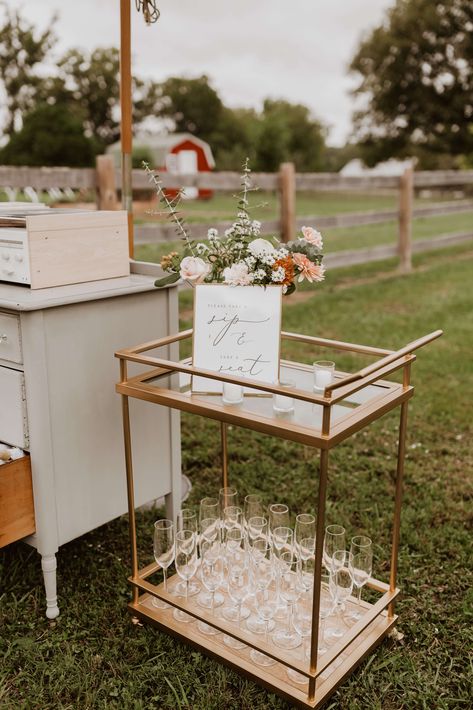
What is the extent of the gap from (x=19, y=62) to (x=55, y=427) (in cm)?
4113

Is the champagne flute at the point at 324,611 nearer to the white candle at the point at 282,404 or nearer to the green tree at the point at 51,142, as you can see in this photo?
the white candle at the point at 282,404

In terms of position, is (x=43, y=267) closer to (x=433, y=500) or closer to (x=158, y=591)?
(x=158, y=591)

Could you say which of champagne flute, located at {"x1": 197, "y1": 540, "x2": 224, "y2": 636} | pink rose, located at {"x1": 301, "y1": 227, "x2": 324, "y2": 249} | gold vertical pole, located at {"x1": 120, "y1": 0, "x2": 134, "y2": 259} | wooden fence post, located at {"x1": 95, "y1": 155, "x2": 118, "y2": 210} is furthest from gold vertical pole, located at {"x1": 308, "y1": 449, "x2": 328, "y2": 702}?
wooden fence post, located at {"x1": 95, "y1": 155, "x2": 118, "y2": 210}

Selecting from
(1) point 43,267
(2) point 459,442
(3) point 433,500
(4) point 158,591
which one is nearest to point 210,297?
(1) point 43,267

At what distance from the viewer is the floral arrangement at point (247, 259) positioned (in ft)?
6.45

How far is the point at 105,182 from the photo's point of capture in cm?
559

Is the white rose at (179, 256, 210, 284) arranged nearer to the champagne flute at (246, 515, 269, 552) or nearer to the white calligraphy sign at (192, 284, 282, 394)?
the white calligraphy sign at (192, 284, 282, 394)

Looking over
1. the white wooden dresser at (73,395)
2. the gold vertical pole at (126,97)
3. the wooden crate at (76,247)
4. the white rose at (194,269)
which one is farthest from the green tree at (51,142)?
the white rose at (194,269)

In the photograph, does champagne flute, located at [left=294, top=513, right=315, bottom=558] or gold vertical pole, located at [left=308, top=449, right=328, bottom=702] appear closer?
gold vertical pole, located at [left=308, top=449, right=328, bottom=702]

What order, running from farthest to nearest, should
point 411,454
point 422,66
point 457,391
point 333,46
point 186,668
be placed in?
1. point 333,46
2. point 422,66
3. point 457,391
4. point 411,454
5. point 186,668

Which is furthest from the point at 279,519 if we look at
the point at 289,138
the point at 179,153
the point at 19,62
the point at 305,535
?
the point at 19,62

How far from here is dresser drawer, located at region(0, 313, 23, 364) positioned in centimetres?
217

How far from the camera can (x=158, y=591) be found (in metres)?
2.31

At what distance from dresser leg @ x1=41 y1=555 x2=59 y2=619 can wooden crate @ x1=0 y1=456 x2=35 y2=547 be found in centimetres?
12
